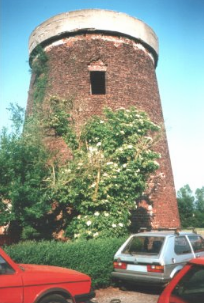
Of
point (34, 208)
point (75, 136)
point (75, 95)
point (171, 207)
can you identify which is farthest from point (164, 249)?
point (75, 95)

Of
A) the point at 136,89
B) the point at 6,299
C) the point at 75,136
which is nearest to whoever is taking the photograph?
the point at 6,299

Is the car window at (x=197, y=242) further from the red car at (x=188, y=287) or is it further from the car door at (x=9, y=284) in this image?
the car door at (x=9, y=284)

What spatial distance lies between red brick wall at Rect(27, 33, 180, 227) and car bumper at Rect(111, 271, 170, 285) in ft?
19.2

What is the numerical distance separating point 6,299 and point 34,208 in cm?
436

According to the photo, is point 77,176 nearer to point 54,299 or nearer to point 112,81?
point 54,299

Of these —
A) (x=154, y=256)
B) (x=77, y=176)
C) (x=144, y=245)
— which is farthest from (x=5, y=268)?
(x=77, y=176)

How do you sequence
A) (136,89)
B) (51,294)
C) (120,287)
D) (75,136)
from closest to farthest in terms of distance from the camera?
1. (51,294)
2. (120,287)
3. (75,136)
4. (136,89)

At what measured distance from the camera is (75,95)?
12.9 m

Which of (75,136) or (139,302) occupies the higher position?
(75,136)

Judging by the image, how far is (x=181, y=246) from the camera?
7203 mm

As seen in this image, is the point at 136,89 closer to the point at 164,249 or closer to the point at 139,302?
the point at 164,249

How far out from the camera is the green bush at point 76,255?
6.34m

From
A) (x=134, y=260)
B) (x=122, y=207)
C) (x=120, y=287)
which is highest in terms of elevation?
(x=122, y=207)

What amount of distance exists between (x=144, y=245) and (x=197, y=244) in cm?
159
